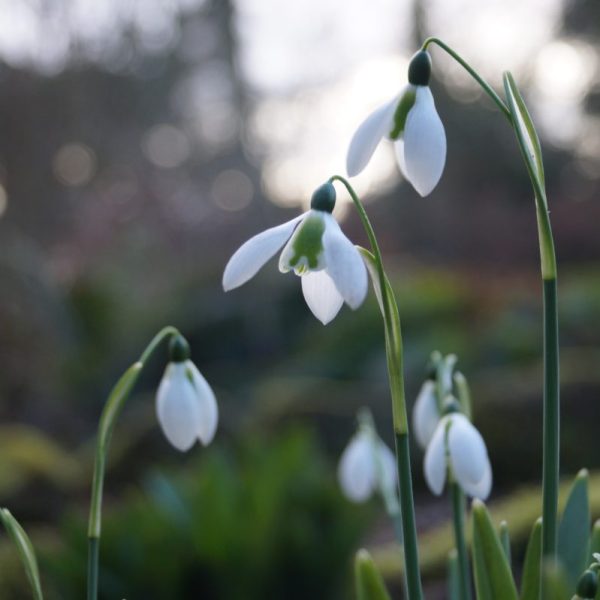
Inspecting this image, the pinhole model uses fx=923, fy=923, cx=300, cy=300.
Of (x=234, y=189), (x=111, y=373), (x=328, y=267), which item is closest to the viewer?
(x=328, y=267)

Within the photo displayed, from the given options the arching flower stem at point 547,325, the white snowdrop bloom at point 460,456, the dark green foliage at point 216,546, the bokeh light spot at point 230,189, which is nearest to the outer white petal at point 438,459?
the white snowdrop bloom at point 460,456

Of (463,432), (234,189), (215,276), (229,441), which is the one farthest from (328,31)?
(463,432)

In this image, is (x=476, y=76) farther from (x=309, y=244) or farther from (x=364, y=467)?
(x=364, y=467)

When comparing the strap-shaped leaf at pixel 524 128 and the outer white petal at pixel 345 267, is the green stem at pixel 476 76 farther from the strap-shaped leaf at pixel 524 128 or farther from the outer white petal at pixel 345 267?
the outer white petal at pixel 345 267

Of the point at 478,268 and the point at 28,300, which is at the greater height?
the point at 478,268

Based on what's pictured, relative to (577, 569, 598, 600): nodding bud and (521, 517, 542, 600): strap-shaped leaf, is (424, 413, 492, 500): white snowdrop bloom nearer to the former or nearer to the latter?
(521, 517, 542, 600): strap-shaped leaf

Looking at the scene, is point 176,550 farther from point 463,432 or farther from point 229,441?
point 229,441
